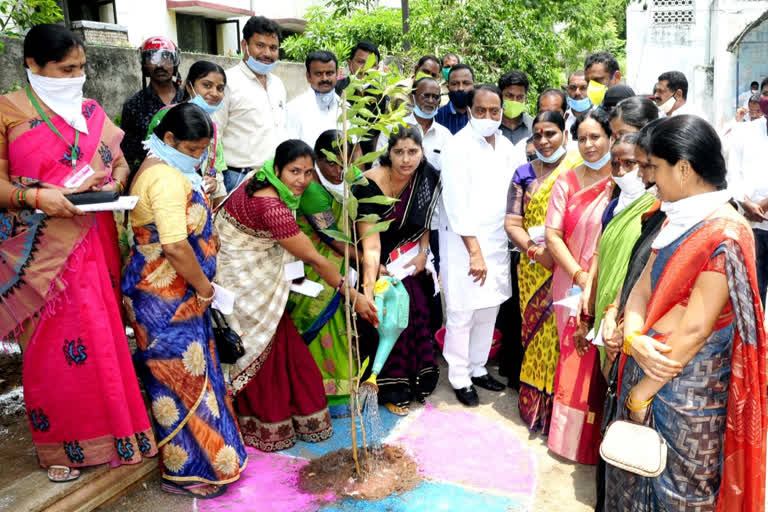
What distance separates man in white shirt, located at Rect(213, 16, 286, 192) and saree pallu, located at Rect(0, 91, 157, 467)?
1.45 m

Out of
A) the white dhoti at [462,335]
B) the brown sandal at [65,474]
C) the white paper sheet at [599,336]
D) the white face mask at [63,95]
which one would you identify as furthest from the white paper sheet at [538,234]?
the brown sandal at [65,474]

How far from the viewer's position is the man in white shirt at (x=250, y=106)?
4.41 metres

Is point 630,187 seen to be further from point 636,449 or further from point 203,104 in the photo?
point 203,104

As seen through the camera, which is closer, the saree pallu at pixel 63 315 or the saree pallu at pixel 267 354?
the saree pallu at pixel 63 315

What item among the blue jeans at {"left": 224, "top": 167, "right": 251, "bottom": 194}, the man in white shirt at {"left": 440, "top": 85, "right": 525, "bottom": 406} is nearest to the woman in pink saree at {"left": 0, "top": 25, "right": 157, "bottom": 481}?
the blue jeans at {"left": 224, "top": 167, "right": 251, "bottom": 194}

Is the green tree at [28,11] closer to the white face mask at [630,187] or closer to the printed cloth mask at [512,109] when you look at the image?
the printed cloth mask at [512,109]

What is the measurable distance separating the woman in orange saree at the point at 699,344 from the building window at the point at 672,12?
16024 mm

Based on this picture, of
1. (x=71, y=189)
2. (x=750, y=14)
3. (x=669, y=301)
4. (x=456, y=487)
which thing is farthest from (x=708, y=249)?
(x=750, y=14)

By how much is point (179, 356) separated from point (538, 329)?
2.12 metres

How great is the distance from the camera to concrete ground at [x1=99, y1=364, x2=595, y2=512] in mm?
3135

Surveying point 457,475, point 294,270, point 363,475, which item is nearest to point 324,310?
point 294,270

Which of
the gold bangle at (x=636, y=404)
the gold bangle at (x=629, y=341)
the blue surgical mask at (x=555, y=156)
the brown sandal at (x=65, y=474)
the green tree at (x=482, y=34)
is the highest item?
the green tree at (x=482, y=34)

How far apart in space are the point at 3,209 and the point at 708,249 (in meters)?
2.79

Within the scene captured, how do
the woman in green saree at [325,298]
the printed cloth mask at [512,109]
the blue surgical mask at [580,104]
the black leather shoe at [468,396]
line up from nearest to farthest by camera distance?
the woman in green saree at [325,298] → the black leather shoe at [468,396] → the printed cloth mask at [512,109] → the blue surgical mask at [580,104]
